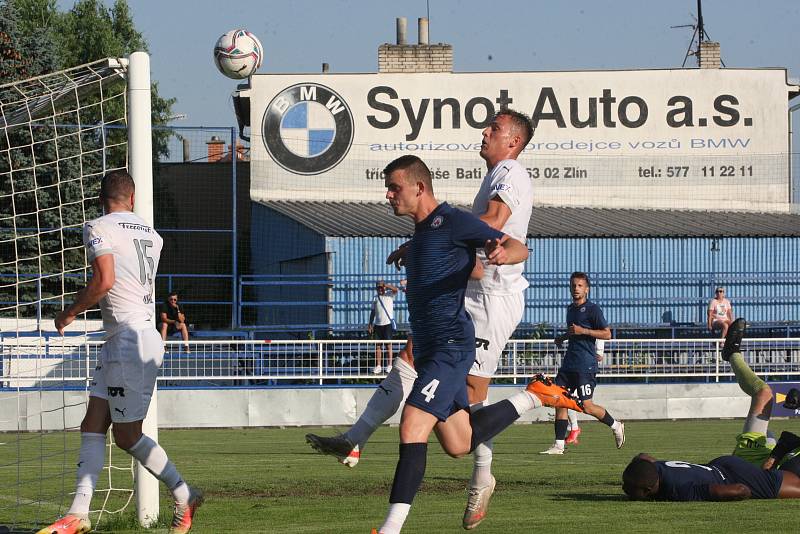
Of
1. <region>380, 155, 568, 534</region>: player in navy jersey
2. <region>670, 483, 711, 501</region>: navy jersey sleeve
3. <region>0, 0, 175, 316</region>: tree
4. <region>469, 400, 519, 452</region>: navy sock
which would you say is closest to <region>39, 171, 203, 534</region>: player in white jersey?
<region>380, 155, 568, 534</region>: player in navy jersey

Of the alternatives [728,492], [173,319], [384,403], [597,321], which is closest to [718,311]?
[173,319]

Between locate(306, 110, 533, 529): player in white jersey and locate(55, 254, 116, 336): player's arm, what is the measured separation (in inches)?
58.8

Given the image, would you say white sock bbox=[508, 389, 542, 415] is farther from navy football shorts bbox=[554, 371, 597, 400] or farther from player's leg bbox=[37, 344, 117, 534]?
navy football shorts bbox=[554, 371, 597, 400]

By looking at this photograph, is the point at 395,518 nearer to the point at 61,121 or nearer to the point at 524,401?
the point at 524,401

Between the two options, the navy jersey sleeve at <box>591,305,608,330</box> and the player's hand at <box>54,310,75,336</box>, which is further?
the navy jersey sleeve at <box>591,305,608,330</box>

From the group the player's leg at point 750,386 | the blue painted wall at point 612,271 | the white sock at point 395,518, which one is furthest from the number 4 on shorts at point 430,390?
the blue painted wall at point 612,271

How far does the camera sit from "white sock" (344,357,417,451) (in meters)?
7.71

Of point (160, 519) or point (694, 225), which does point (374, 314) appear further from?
point (160, 519)

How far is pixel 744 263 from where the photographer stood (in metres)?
32.1

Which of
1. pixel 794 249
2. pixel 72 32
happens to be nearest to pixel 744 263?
pixel 794 249

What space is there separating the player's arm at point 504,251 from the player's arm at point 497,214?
2.64 feet

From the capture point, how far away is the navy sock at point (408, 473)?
6414 millimetres

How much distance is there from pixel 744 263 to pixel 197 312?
14.1 meters

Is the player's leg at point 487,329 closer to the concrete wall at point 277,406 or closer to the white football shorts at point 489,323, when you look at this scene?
the white football shorts at point 489,323
